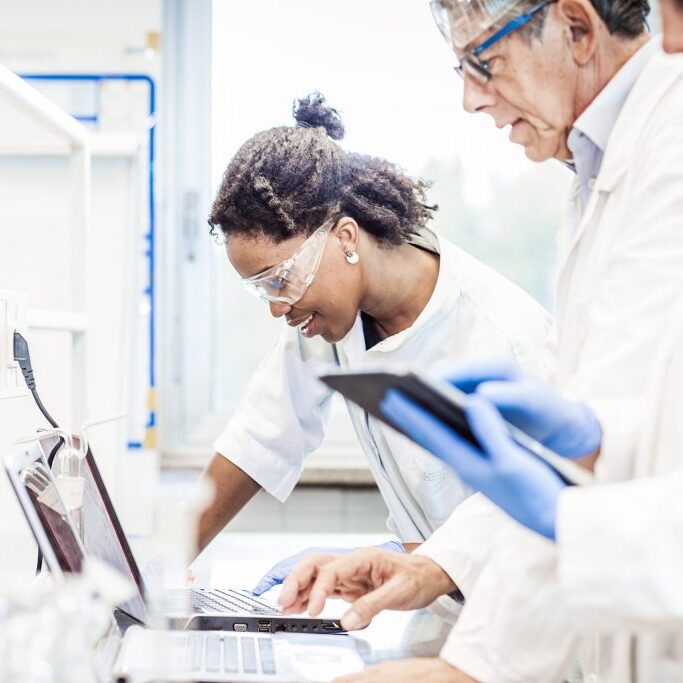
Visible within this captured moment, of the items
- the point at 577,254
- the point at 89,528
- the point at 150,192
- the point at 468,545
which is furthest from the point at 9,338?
the point at 150,192

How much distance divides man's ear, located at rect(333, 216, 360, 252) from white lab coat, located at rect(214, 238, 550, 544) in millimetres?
195

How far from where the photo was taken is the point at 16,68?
300cm

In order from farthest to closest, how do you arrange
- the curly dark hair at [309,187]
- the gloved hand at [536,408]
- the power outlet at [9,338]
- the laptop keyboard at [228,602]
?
1. the curly dark hair at [309,187]
2. the power outlet at [9,338]
3. the laptop keyboard at [228,602]
4. the gloved hand at [536,408]

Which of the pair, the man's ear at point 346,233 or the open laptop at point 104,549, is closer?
the open laptop at point 104,549

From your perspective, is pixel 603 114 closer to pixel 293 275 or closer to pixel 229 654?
pixel 293 275

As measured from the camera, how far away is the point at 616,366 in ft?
3.25

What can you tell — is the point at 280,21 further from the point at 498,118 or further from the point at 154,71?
the point at 498,118

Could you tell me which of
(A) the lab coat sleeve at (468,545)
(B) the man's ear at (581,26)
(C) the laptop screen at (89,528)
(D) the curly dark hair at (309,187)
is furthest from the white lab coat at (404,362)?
(B) the man's ear at (581,26)

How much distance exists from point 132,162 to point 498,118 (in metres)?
→ 1.86

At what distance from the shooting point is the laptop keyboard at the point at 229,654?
36.8 inches

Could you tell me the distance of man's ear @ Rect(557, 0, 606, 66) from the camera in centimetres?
110

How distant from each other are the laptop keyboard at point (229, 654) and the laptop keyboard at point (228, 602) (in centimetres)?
24

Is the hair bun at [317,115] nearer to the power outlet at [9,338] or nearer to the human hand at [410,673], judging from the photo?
the power outlet at [9,338]

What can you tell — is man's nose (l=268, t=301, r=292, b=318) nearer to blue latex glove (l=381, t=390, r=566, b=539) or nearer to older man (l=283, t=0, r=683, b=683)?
older man (l=283, t=0, r=683, b=683)
